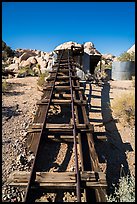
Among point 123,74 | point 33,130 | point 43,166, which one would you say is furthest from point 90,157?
point 123,74

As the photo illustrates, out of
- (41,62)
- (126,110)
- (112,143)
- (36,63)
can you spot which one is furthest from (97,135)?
(36,63)

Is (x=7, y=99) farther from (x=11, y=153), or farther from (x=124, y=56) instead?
(x=124, y=56)

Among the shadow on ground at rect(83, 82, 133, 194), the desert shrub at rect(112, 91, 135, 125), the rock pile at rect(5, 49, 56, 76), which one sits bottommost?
the shadow on ground at rect(83, 82, 133, 194)

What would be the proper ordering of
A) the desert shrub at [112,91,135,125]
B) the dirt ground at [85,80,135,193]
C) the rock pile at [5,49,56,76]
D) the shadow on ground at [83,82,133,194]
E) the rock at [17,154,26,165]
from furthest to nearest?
the rock pile at [5,49,56,76]
the desert shrub at [112,91,135,125]
the dirt ground at [85,80,135,193]
the shadow on ground at [83,82,133,194]
the rock at [17,154,26,165]

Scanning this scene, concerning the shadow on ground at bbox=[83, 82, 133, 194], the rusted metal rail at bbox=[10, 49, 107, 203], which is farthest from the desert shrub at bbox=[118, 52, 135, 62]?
the rusted metal rail at bbox=[10, 49, 107, 203]

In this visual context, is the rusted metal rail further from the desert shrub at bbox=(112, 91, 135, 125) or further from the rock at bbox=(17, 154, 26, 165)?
the desert shrub at bbox=(112, 91, 135, 125)

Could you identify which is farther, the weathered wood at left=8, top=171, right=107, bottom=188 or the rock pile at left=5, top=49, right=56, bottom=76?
the rock pile at left=5, top=49, right=56, bottom=76

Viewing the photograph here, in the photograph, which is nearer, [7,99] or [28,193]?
[28,193]

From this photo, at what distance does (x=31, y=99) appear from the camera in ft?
32.7

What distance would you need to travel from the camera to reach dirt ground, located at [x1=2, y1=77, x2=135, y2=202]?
5.04 meters

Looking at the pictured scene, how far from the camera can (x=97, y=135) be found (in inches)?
215

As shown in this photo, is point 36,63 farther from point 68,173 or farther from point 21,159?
point 68,173

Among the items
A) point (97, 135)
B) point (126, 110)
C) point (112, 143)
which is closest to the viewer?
point (97, 135)

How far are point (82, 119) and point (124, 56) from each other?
23.8m
